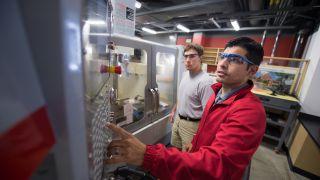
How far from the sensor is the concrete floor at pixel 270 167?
2.33 metres

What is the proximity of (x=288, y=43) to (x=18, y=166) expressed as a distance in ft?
21.3

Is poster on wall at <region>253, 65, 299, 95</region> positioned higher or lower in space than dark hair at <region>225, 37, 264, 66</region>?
lower

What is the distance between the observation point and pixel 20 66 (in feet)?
0.72

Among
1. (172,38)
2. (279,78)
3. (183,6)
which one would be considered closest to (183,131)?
(183,6)

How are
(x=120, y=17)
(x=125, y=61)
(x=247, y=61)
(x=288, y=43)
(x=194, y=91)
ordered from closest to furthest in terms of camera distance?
(x=247, y=61)
(x=120, y=17)
(x=125, y=61)
(x=194, y=91)
(x=288, y=43)

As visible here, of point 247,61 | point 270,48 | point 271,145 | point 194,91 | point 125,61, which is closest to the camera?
point 247,61

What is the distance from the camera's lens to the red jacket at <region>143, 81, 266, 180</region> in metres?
0.57

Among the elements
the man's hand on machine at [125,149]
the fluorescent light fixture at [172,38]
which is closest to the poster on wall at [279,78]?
the man's hand on machine at [125,149]

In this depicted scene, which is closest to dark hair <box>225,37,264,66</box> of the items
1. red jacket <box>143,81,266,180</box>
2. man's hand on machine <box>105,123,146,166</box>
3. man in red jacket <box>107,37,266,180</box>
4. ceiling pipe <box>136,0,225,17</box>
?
man in red jacket <box>107,37,266,180</box>

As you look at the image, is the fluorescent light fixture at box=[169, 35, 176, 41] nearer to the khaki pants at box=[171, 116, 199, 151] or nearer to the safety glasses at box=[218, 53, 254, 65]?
the khaki pants at box=[171, 116, 199, 151]

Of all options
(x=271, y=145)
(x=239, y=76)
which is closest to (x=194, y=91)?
(x=239, y=76)

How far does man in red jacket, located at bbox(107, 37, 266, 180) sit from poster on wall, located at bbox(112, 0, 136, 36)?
3.08ft

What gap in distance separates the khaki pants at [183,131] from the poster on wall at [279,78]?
2388mm

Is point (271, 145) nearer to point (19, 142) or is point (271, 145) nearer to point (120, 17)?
point (120, 17)
